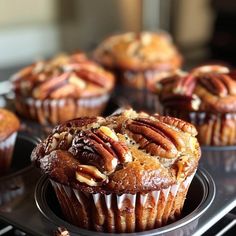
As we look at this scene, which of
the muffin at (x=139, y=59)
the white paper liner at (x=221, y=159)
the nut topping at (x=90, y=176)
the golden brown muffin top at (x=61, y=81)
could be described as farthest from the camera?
the muffin at (x=139, y=59)

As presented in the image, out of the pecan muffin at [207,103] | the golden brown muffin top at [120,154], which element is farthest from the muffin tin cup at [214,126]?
the golden brown muffin top at [120,154]

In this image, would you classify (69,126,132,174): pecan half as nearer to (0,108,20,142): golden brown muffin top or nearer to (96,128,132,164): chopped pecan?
(96,128,132,164): chopped pecan

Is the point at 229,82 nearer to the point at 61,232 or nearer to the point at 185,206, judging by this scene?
the point at 185,206

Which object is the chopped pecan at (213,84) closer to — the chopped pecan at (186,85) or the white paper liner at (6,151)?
Answer: the chopped pecan at (186,85)

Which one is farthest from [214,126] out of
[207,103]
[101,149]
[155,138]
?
[101,149]

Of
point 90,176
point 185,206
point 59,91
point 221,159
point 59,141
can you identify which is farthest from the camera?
point 59,91

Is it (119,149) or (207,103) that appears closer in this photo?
(119,149)

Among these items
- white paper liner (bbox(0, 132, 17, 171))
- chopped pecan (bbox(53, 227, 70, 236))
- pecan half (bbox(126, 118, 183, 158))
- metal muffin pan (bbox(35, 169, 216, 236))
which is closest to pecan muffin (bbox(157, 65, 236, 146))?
metal muffin pan (bbox(35, 169, 216, 236))
